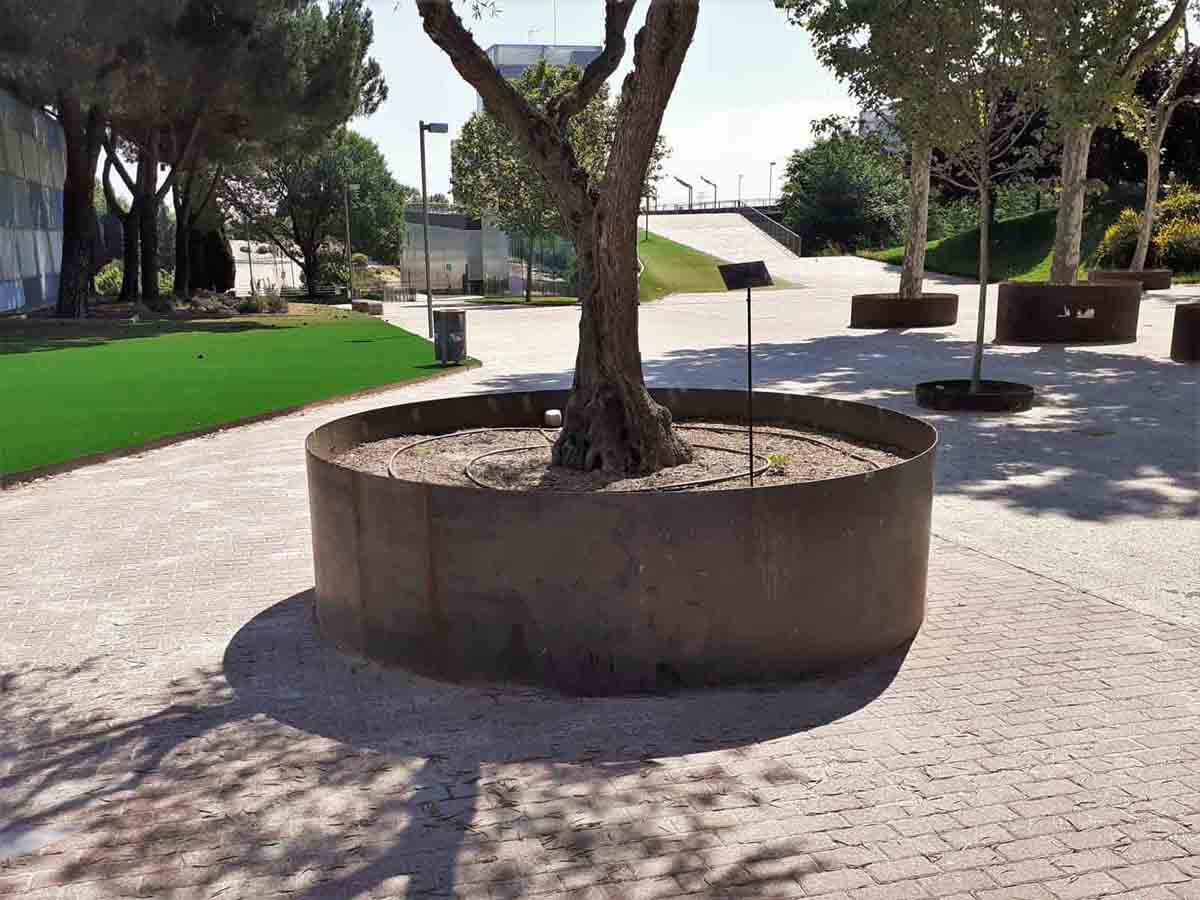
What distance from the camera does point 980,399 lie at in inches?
484

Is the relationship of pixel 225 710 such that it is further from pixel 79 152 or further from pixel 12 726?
pixel 79 152

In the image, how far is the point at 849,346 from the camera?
20.4 m

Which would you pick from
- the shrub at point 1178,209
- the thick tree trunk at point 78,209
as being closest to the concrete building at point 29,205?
the thick tree trunk at point 78,209

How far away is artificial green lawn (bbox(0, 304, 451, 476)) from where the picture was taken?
12.1 m

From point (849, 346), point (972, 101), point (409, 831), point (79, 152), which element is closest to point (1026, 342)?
point (849, 346)

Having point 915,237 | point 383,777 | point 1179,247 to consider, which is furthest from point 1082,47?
point 1179,247

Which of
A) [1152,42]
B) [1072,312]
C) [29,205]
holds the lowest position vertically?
[1072,312]

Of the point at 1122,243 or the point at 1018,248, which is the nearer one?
the point at 1122,243

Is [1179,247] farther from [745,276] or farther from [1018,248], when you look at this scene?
[745,276]

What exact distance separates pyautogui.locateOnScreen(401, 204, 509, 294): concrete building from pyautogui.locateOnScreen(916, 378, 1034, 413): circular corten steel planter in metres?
46.1

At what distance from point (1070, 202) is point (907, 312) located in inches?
185

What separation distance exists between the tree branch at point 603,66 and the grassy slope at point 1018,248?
3491cm

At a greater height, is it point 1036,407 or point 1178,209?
point 1178,209

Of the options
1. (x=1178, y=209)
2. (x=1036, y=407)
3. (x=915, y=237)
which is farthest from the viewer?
(x=1178, y=209)
